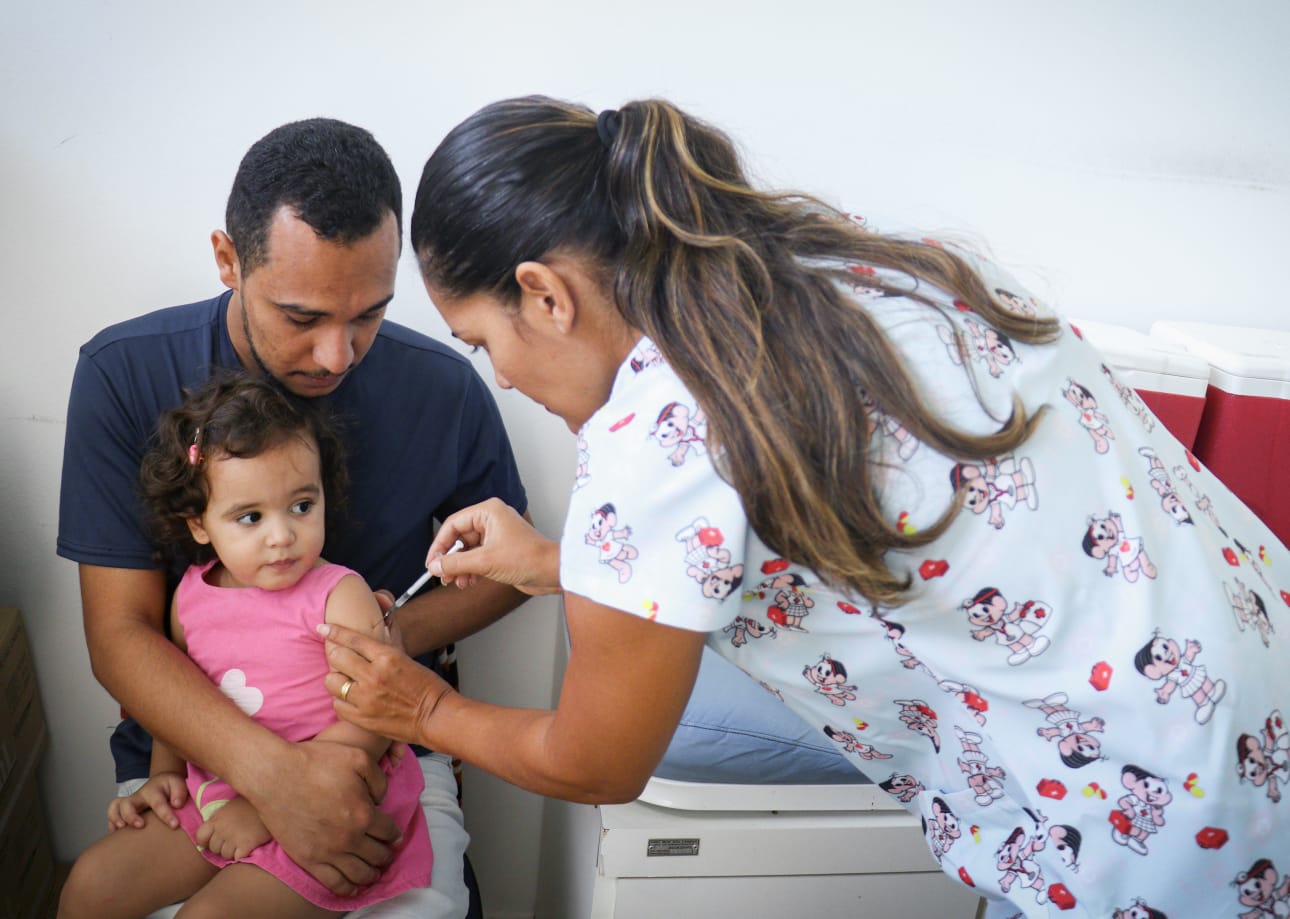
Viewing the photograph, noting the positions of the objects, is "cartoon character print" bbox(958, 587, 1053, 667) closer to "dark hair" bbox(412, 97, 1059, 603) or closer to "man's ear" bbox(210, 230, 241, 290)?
"dark hair" bbox(412, 97, 1059, 603)

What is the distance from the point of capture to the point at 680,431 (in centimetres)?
88

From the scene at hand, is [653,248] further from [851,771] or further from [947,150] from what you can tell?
[947,150]

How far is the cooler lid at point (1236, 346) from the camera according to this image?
5.74ft

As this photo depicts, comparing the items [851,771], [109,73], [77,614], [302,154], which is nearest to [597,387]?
[302,154]

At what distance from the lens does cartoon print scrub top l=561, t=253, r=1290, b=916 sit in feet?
2.95

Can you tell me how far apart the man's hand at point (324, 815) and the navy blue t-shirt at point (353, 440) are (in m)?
0.32

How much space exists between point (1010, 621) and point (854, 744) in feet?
0.94

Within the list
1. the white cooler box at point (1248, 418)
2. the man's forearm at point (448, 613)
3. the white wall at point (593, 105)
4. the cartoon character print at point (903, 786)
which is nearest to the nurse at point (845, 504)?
the cartoon character print at point (903, 786)

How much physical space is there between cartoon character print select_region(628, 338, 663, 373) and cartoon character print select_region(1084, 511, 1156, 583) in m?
0.40

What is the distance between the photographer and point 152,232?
5.30ft

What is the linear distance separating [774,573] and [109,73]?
4.03 feet

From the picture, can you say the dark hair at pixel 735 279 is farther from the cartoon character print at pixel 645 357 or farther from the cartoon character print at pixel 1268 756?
the cartoon character print at pixel 1268 756

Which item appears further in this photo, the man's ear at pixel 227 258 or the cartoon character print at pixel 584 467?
the man's ear at pixel 227 258

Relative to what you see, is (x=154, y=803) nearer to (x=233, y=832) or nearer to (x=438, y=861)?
(x=233, y=832)
